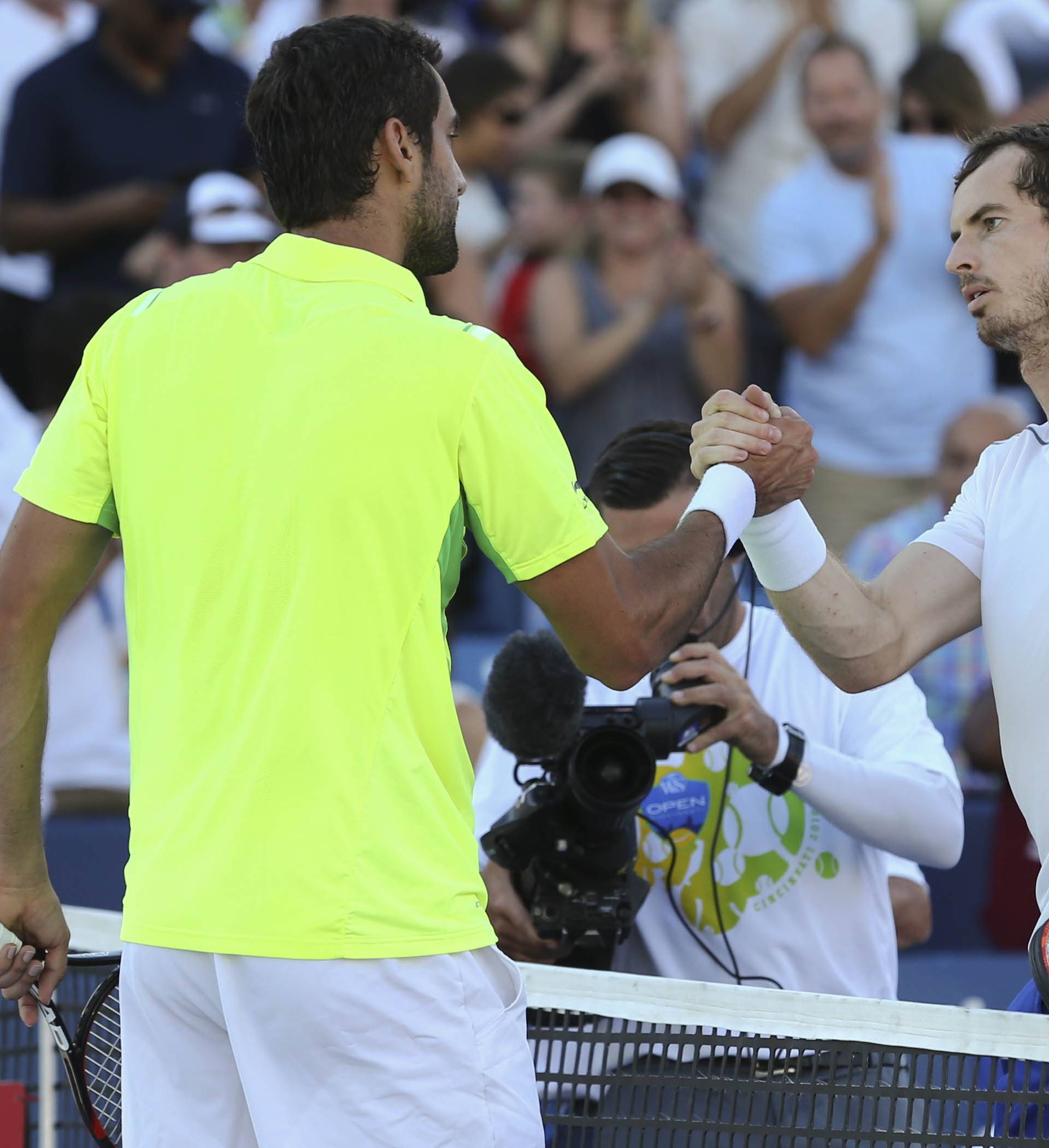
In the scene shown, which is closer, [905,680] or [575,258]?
[905,680]

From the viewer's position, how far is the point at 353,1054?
75.9 inches

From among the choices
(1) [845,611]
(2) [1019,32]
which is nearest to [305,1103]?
(1) [845,611]

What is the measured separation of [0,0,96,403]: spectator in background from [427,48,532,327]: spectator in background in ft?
4.64

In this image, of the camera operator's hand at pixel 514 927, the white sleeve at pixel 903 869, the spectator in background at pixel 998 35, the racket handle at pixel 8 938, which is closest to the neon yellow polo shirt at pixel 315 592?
the racket handle at pixel 8 938

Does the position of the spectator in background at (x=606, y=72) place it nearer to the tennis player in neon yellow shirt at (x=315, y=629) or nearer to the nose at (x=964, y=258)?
the nose at (x=964, y=258)

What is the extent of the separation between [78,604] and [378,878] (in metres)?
3.66

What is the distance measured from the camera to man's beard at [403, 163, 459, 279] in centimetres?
217

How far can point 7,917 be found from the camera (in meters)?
2.17

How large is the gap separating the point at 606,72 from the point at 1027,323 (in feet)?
14.9

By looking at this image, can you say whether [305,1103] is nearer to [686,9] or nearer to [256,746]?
[256,746]

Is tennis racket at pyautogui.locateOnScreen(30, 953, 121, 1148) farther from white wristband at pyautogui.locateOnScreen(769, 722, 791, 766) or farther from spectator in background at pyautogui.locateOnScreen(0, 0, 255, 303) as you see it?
spectator in background at pyautogui.locateOnScreen(0, 0, 255, 303)

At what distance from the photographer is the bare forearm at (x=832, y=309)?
21.2 feet

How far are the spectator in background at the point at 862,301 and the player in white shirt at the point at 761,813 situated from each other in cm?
339

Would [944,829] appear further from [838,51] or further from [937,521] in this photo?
[838,51]
